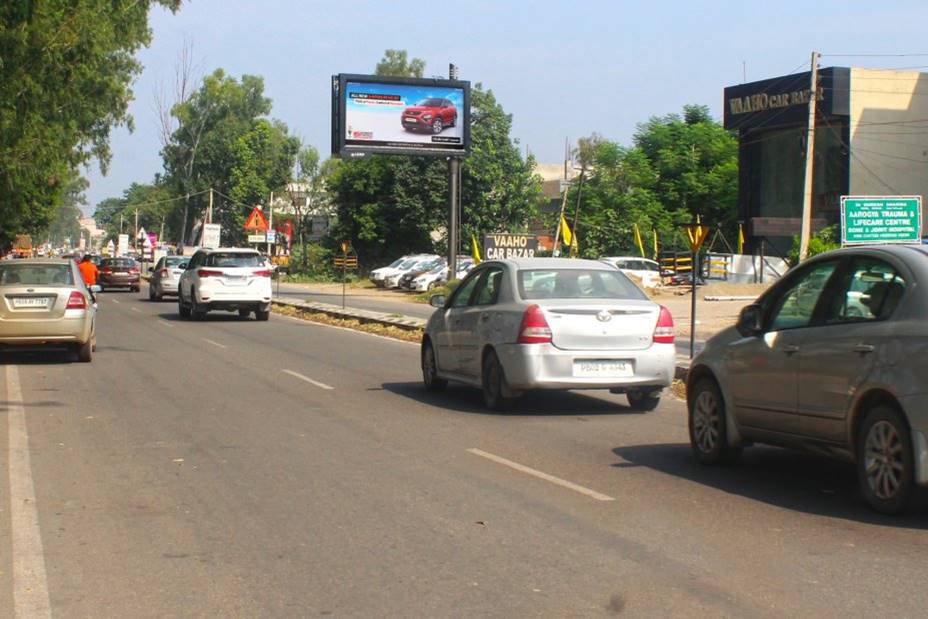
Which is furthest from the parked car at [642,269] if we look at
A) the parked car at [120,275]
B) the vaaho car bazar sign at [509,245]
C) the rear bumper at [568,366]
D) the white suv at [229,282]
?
the rear bumper at [568,366]

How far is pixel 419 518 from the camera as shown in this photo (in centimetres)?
753

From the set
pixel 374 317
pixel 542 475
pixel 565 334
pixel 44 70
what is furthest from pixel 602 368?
pixel 374 317

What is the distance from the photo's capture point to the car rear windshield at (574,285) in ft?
41.0

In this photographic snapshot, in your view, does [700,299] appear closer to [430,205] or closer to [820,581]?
[430,205]

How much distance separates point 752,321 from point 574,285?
3.90 m

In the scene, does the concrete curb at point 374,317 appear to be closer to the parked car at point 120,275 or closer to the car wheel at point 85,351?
the car wheel at point 85,351

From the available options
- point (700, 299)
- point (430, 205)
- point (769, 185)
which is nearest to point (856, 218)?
point (700, 299)

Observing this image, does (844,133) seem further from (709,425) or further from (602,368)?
(709,425)

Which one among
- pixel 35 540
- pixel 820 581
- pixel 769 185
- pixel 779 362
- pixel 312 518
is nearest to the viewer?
pixel 820 581

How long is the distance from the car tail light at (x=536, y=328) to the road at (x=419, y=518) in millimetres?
834

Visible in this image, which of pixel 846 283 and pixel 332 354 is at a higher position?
pixel 846 283

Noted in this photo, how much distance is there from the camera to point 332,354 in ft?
66.4

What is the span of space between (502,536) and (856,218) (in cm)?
1335

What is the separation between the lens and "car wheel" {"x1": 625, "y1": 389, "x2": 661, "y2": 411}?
13086 millimetres
